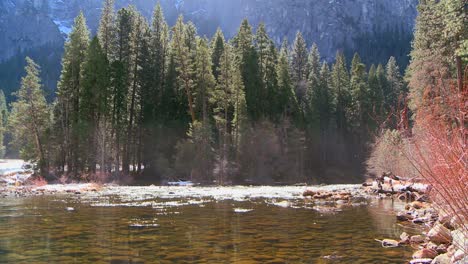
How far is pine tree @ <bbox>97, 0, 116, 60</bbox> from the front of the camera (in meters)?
48.2

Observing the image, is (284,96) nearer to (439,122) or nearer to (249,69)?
(249,69)

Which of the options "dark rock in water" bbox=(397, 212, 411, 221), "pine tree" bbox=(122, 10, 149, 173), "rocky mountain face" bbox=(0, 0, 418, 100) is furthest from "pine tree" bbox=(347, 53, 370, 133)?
"rocky mountain face" bbox=(0, 0, 418, 100)

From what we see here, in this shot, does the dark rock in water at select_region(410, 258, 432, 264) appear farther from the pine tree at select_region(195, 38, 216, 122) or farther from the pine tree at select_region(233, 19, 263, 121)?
the pine tree at select_region(233, 19, 263, 121)

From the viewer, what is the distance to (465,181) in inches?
225

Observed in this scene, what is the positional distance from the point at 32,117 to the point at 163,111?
13.8 metres

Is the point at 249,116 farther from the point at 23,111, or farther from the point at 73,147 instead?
the point at 23,111

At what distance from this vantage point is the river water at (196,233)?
10.5 m

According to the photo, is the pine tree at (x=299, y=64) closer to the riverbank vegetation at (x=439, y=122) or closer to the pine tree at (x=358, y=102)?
the pine tree at (x=358, y=102)

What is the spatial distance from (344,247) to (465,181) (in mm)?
6318

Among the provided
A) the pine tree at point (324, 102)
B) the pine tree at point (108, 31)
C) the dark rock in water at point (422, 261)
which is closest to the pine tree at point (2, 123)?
the pine tree at point (108, 31)

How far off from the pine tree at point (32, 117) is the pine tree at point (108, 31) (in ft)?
27.7

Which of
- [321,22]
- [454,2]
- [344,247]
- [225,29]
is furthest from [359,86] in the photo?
[225,29]

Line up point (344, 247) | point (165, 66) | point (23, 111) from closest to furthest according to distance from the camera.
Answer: point (344, 247), point (23, 111), point (165, 66)

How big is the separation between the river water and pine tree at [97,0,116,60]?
30179 mm
